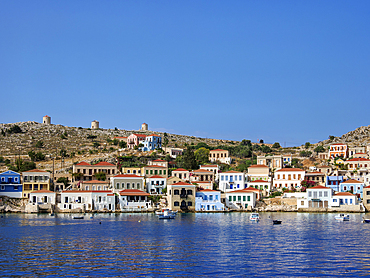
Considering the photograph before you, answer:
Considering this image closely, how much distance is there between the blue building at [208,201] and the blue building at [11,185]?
117ft

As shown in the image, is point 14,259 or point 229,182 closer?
point 14,259

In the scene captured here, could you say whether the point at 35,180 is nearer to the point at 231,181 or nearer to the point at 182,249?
the point at 231,181

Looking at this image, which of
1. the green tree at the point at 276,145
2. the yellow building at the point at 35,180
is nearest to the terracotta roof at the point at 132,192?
the yellow building at the point at 35,180

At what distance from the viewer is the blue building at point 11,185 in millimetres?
89438

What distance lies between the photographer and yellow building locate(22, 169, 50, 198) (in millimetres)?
91750

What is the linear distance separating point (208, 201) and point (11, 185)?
3929 centimetres

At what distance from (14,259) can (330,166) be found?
293ft

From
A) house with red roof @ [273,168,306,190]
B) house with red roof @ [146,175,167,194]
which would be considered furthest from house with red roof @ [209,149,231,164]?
house with red roof @ [146,175,167,194]

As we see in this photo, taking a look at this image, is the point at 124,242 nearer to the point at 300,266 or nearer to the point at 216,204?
the point at 300,266

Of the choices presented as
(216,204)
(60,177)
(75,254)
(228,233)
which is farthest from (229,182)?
(75,254)

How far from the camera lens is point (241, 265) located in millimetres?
35625

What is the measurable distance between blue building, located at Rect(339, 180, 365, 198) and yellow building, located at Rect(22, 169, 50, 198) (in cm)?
6149

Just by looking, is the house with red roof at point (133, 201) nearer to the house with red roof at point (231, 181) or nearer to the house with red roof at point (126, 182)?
the house with red roof at point (126, 182)

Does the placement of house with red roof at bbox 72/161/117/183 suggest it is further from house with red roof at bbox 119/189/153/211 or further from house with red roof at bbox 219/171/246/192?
house with red roof at bbox 219/171/246/192
